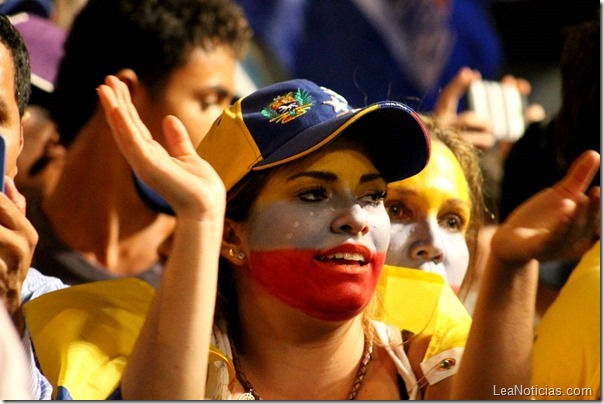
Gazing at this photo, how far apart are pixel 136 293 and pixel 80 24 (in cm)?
134

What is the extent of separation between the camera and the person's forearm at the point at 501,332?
2.12 metres

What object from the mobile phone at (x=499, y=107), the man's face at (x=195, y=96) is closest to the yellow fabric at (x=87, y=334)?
the man's face at (x=195, y=96)

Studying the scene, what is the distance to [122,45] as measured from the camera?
138 inches

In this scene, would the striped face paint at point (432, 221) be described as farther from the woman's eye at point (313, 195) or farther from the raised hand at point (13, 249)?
the raised hand at point (13, 249)

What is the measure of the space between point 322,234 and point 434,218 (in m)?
0.54

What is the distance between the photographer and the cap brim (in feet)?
7.33

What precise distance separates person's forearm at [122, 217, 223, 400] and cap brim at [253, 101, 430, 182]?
0.35 metres

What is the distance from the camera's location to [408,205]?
268cm

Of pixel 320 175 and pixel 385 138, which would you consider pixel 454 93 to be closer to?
pixel 385 138

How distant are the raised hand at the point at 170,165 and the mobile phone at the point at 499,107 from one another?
7.60 feet

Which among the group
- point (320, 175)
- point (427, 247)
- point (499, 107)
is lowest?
point (499, 107)

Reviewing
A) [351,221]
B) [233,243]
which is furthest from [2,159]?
[351,221]

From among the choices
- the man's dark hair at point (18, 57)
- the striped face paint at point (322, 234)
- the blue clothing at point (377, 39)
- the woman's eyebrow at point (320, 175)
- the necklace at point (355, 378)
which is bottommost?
the blue clothing at point (377, 39)

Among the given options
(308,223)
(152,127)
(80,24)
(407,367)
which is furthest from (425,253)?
(80,24)
